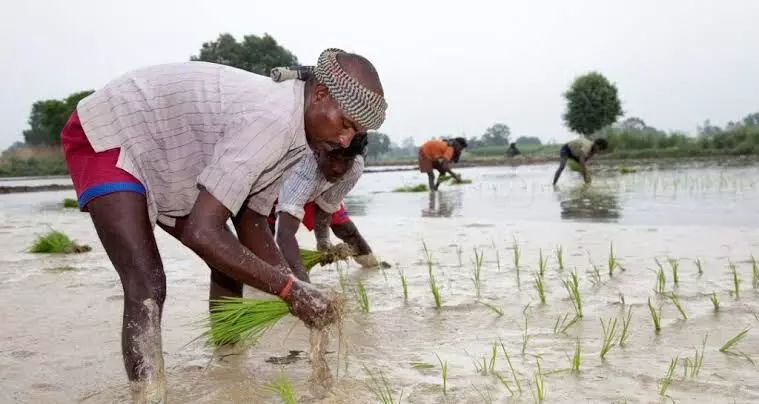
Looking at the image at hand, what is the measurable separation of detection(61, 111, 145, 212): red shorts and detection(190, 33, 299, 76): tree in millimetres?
43457

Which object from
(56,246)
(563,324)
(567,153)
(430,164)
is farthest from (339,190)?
(567,153)

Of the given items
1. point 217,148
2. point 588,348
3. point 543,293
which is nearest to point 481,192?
point 543,293

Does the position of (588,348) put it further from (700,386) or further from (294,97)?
(294,97)

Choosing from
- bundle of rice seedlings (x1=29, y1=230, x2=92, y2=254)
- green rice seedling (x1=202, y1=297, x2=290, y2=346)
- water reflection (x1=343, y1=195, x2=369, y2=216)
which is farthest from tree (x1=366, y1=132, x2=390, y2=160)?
green rice seedling (x1=202, y1=297, x2=290, y2=346)

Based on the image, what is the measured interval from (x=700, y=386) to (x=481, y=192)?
1081 cm

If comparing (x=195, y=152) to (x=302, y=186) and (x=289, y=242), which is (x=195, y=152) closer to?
(x=289, y=242)

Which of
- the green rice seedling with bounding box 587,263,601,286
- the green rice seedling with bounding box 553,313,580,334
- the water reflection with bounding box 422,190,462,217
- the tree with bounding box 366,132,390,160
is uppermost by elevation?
the tree with bounding box 366,132,390,160

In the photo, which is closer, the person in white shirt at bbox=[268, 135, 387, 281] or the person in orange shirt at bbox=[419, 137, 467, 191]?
the person in white shirt at bbox=[268, 135, 387, 281]

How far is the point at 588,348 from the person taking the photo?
2.51 m

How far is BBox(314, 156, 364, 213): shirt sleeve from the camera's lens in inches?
164

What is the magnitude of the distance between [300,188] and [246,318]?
5.22 feet

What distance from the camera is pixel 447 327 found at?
9.67 ft

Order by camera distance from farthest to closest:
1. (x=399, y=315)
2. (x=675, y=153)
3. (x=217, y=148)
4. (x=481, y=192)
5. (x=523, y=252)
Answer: (x=675, y=153) → (x=481, y=192) → (x=523, y=252) → (x=399, y=315) → (x=217, y=148)

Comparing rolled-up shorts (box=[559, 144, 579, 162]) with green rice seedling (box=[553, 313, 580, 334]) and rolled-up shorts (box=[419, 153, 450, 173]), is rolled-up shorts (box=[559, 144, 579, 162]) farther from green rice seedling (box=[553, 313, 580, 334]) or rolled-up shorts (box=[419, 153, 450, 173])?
green rice seedling (box=[553, 313, 580, 334])
